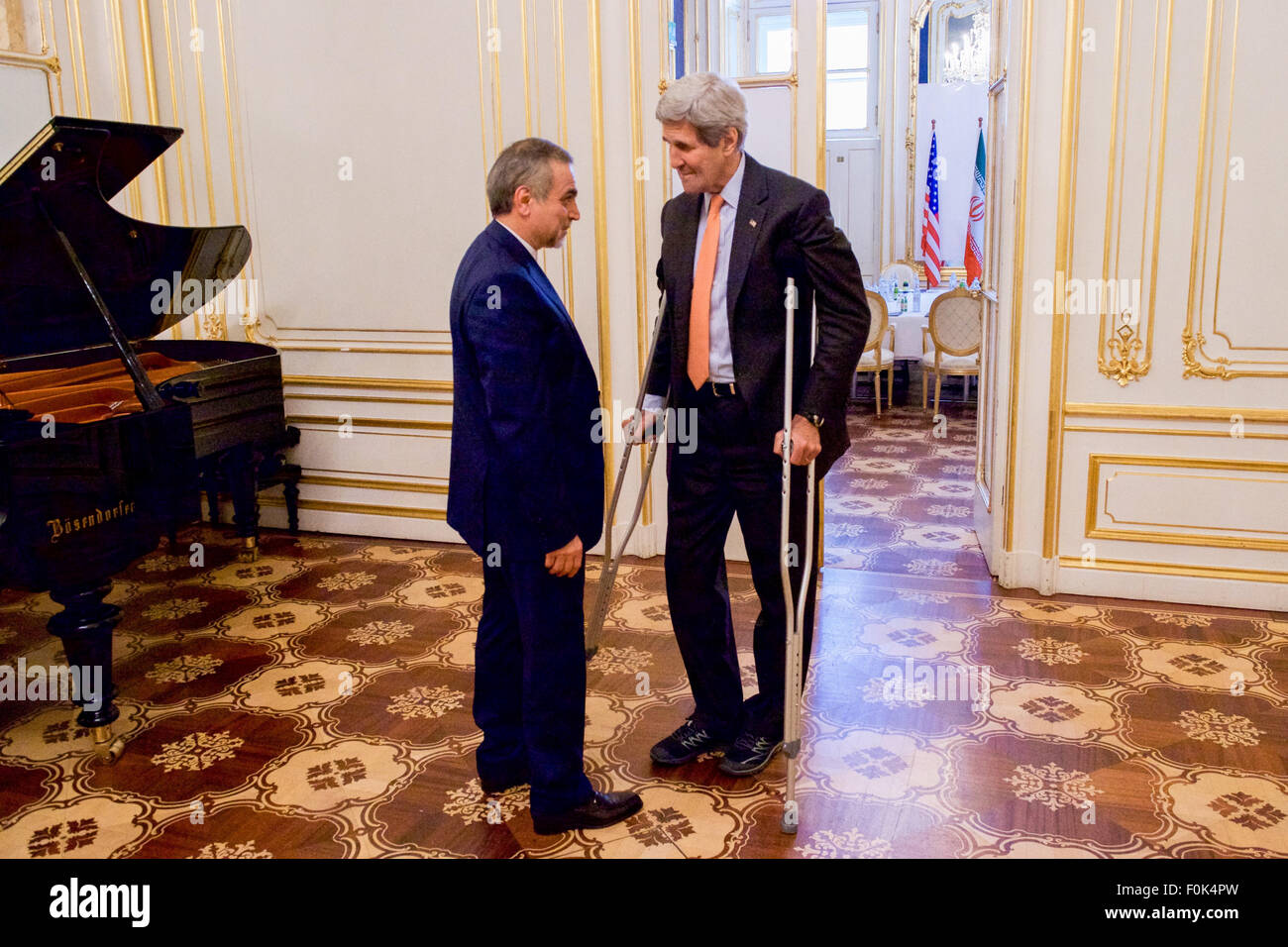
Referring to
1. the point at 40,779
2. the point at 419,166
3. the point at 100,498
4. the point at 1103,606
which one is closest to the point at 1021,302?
the point at 1103,606

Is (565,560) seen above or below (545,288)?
below

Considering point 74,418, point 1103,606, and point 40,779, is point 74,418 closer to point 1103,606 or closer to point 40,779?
point 40,779

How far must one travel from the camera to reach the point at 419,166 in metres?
5.04

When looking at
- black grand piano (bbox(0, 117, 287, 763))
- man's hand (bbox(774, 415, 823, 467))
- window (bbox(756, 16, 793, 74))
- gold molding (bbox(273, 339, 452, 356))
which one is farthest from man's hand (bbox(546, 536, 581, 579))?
window (bbox(756, 16, 793, 74))

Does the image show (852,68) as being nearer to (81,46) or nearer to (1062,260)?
(1062,260)

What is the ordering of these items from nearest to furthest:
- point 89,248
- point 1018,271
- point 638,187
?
1. point 89,248
2. point 1018,271
3. point 638,187

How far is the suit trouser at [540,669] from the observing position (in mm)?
2525

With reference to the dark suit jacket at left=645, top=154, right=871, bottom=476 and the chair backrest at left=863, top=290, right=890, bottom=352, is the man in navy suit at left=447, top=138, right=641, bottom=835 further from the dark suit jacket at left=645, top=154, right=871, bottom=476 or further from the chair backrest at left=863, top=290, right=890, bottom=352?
the chair backrest at left=863, top=290, right=890, bottom=352

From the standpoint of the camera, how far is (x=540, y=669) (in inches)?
100

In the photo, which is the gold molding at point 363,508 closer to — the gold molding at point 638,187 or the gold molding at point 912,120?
the gold molding at point 638,187

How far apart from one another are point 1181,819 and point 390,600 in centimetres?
303

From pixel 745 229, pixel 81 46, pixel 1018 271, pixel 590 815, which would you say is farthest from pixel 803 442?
pixel 81 46

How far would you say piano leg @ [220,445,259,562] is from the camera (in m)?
4.95

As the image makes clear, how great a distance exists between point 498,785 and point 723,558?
86 cm
